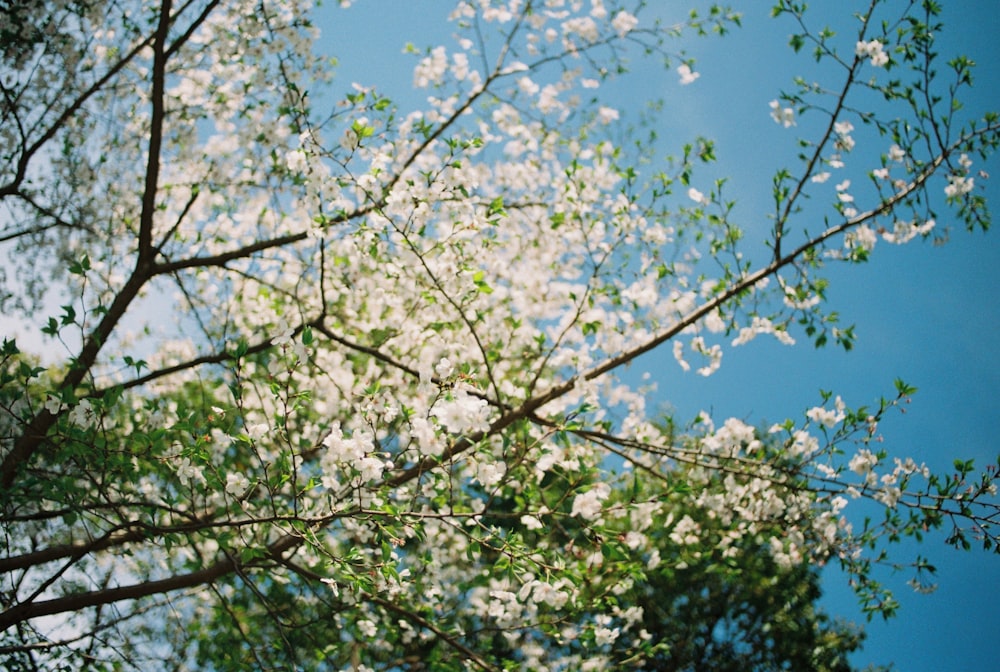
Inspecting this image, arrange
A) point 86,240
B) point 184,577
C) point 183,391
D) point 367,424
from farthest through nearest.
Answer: point 183,391 → point 86,240 → point 184,577 → point 367,424

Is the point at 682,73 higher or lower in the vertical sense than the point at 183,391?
higher

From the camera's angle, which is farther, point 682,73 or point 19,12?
point 682,73

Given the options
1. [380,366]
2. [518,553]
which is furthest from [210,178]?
[518,553]

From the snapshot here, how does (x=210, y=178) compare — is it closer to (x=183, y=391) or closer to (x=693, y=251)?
(x=183, y=391)

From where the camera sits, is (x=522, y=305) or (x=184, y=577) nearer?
(x=184, y=577)

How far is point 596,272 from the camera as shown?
440 cm

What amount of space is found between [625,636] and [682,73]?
975 cm

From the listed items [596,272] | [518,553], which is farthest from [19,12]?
[518,553]

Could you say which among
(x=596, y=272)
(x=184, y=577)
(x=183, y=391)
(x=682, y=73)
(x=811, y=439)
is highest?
(x=682, y=73)

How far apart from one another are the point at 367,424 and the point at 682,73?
4.30m

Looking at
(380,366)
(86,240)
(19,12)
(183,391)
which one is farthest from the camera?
(183,391)

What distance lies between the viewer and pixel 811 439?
460 centimetres

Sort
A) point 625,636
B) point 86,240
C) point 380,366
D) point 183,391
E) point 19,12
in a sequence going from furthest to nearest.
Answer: point 625,636, point 183,391, point 380,366, point 86,240, point 19,12

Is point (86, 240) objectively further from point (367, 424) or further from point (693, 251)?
point (693, 251)
